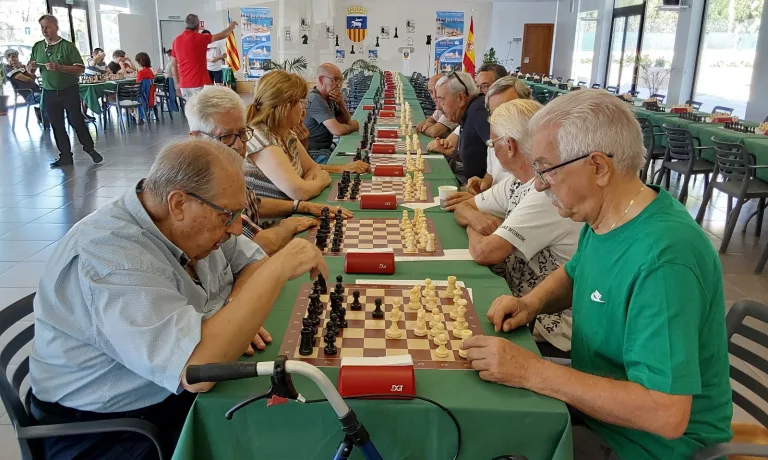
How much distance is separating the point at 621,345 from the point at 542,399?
277 millimetres

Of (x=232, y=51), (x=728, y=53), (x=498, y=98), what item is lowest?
(x=498, y=98)

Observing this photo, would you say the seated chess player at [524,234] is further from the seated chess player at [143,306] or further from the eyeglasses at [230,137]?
the eyeglasses at [230,137]

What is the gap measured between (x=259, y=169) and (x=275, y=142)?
0.60ft

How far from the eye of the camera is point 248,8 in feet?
35.6

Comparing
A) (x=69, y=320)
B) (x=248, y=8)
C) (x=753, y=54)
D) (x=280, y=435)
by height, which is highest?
(x=248, y=8)

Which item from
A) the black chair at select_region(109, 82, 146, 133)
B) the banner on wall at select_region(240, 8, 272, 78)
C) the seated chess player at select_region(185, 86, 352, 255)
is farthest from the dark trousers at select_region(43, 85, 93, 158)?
the seated chess player at select_region(185, 86, 352, 255)

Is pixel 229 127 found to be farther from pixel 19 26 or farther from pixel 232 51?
pixel 19 26

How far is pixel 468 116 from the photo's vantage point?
4.50 metres

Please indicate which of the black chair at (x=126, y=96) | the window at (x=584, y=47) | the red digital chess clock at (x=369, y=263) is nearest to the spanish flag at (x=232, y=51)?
the black chair at (x=126, y=96)

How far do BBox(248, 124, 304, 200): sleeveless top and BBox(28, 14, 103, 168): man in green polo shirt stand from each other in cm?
512

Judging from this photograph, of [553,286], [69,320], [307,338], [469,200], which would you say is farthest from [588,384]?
[469,200]

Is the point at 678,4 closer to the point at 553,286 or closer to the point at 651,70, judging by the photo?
the point at 651,70

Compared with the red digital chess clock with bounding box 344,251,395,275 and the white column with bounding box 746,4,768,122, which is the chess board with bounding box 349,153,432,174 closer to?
the red digital chess clock with bounding box 344,251,395,275

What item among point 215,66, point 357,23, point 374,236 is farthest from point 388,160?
point 357,23
